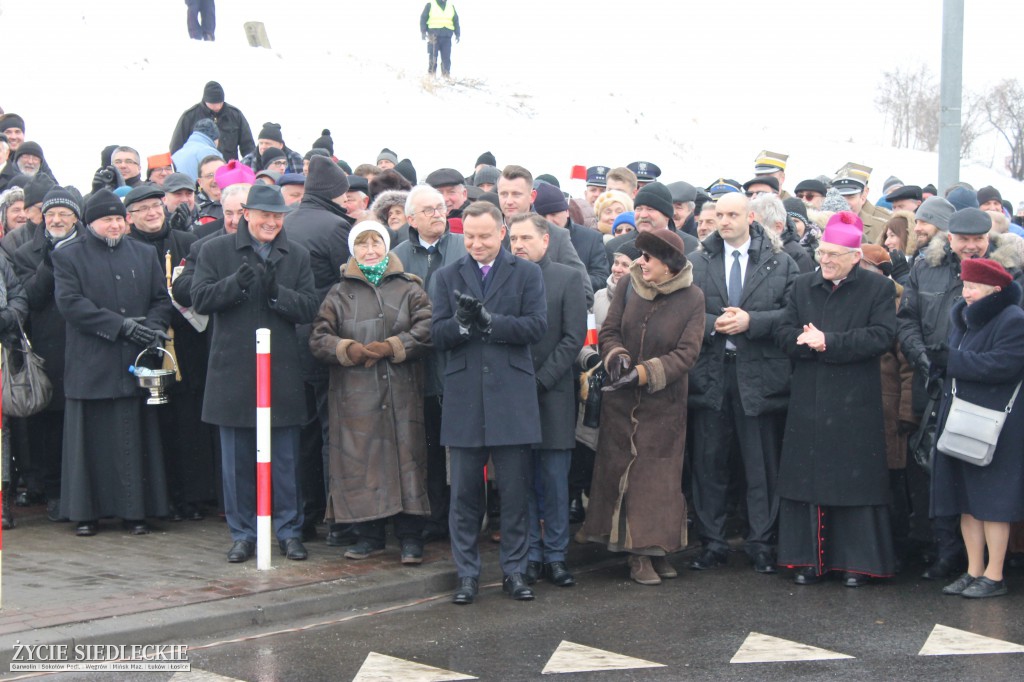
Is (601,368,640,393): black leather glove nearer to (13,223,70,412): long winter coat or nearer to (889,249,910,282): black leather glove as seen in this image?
(889,249,910,282): black leather glove

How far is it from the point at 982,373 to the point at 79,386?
5795 millimetres

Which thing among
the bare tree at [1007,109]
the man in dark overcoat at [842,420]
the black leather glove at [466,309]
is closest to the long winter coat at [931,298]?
the man in dark overcoat at [842,420]

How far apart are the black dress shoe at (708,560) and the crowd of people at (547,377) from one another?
15 mm

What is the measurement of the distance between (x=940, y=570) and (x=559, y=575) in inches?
94.8

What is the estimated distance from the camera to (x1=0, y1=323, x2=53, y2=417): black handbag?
930cm

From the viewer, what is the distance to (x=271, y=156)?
14547 millimetres

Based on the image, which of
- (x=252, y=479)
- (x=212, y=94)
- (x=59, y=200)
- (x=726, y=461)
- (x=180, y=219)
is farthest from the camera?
(x=212, y=94)

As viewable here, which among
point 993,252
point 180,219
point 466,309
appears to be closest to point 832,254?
point 993,252

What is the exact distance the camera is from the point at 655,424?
27.4 feet

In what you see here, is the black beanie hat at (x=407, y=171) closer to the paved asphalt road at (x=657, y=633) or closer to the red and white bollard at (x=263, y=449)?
the red and white bollard at (x=263, y=449)

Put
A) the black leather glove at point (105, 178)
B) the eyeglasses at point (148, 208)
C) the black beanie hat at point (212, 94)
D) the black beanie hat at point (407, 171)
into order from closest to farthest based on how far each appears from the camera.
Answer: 1. the eyeglasses at point (148, 208)
2. the black leather glove at point (105, 178)
3. the black beanie hat at point (407, 171)
4. the black beanie hat at point (212, 94)

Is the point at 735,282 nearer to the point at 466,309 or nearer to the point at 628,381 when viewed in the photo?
the point at 628,381

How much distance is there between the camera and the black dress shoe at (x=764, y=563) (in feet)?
28.3

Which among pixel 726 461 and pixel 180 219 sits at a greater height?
pixel 180 219
